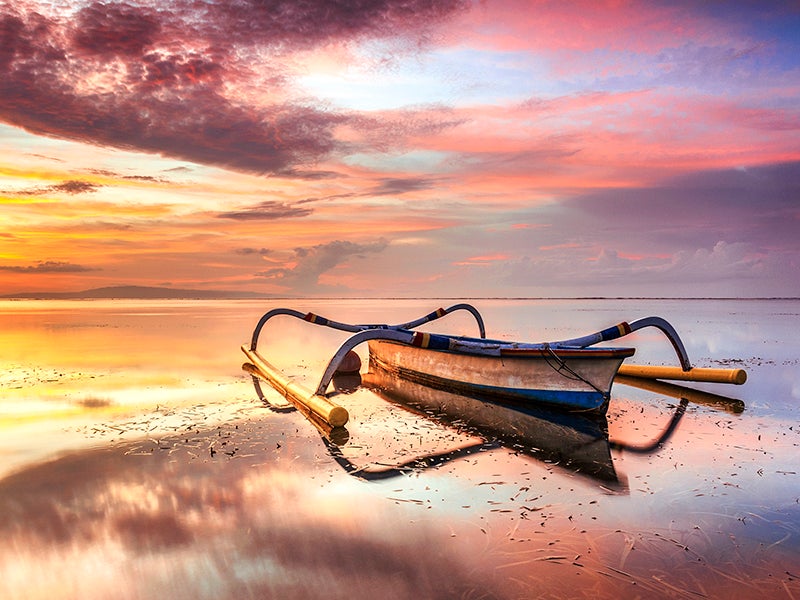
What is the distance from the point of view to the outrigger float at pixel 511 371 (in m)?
11.2

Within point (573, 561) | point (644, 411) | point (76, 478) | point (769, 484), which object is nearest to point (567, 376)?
point (644, 411)

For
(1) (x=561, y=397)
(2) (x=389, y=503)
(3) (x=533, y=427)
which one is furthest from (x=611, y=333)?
(2) (x=389, y=503)

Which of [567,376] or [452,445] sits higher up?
[567,376]

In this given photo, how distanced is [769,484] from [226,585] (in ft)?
23.5

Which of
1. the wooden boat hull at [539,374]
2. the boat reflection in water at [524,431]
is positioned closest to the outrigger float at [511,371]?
the wooden boat hull at [539,374]

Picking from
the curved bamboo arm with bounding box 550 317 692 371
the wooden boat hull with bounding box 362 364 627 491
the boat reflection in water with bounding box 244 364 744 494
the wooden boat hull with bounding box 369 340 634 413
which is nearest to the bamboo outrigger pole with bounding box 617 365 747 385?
the boat reflection in water with bounding box 244 364 744 494

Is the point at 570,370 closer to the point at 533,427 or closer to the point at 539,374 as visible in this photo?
the point at 539,374

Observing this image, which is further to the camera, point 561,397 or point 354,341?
point 354,341

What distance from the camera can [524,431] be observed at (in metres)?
10.5

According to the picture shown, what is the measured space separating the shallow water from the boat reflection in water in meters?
0.07

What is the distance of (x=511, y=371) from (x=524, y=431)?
6.74ft

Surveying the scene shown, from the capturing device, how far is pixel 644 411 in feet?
41.2

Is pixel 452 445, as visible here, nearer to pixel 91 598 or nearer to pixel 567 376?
pixel 567 376

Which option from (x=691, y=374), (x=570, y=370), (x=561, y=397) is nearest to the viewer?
(x=570, y=370)
